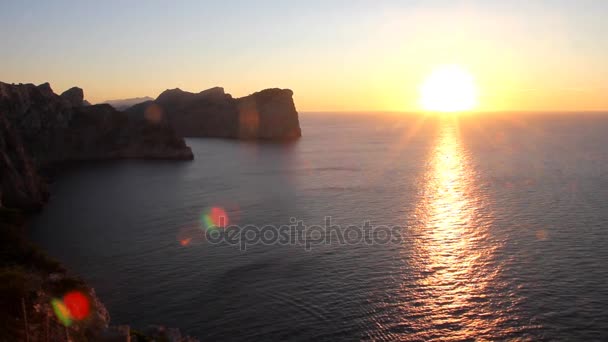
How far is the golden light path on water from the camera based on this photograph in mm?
42562

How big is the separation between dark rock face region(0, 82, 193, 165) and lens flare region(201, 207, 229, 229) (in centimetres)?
7966

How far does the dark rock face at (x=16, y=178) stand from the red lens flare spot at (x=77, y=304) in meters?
52.2

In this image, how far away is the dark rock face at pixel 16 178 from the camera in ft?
267

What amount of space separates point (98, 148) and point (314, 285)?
13342cm

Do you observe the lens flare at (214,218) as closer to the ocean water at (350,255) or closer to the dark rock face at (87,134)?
the ocean water at (350,255)

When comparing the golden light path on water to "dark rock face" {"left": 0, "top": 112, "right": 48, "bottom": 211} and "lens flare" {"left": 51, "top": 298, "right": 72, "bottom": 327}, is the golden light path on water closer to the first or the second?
"lens flare" {"left": 51, "top": 298, "right": 72, "bottom": 327}

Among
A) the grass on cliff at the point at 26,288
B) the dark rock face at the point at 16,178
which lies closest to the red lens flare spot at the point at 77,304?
the grass on cliff at the point at 26,288

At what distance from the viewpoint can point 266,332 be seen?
40625 mm

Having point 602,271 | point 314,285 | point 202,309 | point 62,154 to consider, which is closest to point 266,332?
point 202,309

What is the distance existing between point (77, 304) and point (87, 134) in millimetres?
139166

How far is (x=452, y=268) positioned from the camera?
183 ft

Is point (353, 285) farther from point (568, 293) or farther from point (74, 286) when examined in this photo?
point (74, 286)

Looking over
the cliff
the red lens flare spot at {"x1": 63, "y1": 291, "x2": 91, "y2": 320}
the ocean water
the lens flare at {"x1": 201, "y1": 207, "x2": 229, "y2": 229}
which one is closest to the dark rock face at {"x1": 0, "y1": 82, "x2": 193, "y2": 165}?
the cliff

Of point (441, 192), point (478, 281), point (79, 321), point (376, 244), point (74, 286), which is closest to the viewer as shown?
point (79, 321)
